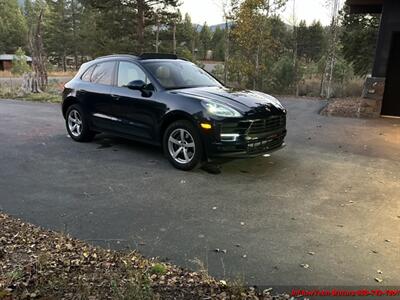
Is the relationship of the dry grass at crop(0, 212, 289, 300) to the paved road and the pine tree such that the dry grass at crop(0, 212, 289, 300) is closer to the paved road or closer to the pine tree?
the paved road

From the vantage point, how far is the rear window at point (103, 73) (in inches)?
289

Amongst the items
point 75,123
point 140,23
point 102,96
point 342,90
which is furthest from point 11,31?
point 102,96

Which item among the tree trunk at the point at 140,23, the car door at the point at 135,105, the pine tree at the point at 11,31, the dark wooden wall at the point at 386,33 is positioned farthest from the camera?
the pine tree at the point at 11,31

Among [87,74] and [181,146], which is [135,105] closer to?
[181,146]

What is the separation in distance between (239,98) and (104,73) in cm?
278

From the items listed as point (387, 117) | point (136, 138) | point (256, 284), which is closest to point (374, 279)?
point (256, 284)

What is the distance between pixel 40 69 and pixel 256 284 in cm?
1794

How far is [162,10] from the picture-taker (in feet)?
94.5

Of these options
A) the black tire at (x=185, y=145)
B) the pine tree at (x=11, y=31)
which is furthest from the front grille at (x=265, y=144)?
the pine tree at (x=11, y=31)

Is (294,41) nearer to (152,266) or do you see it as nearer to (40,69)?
(40,69)

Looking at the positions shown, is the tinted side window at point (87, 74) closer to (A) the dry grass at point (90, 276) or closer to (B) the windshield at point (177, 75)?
(B) the windshield at point (177, 75)

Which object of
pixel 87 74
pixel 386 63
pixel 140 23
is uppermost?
pixel 140 23

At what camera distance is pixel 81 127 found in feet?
26.2

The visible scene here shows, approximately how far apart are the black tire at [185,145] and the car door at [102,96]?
4.41 feet
